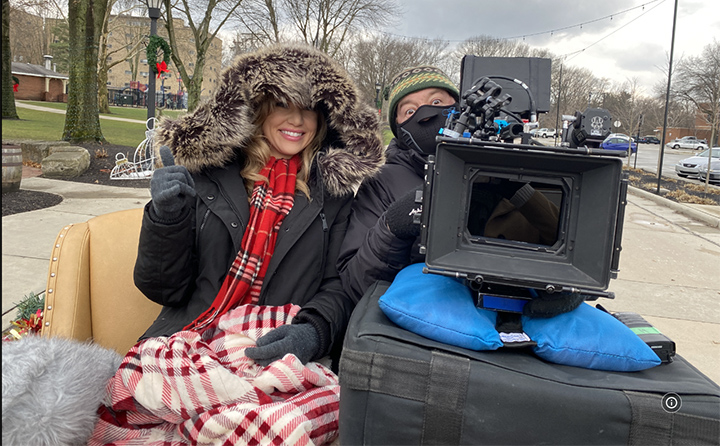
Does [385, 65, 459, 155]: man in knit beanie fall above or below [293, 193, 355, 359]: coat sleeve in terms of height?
above

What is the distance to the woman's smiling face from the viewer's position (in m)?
2.22

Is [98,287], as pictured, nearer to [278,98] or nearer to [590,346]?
[278,98]

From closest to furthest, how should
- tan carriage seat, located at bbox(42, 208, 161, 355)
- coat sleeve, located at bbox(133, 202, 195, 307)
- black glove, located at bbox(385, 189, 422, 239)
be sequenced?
black glove, located at bbox(385, 189, 422, 239) < coat sleeve, located at bbox(133, 202, 195, 307) < tan carriage seat, located at bbox(42, 208, 161, 355)

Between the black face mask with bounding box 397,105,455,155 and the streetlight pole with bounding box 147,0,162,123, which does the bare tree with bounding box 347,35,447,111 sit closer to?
the streetlight pole with bounding box 147,0,162,123

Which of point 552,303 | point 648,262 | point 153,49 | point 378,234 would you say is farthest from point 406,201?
point 153,49

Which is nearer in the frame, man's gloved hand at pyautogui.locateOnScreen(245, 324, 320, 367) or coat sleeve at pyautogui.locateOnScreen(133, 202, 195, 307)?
man's gloved hand at pyautogui.locateOnScreen(245, 324, 320, 367)

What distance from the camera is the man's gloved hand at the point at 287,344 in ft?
5.53

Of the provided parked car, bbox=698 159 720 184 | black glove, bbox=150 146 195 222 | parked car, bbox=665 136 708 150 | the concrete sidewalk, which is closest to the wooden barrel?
the concrete sidewalk

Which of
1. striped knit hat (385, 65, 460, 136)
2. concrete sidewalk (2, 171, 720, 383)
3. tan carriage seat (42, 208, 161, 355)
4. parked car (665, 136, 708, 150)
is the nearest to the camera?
tan carriage seat (42, 208, 161, 355)

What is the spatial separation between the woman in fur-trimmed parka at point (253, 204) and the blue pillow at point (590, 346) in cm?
85

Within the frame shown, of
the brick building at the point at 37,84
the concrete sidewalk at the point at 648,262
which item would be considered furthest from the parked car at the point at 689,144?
the brick building at the point at 37,84

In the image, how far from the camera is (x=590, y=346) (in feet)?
4.05

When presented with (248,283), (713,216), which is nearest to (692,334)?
(248,283)

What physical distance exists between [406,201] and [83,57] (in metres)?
12.1
